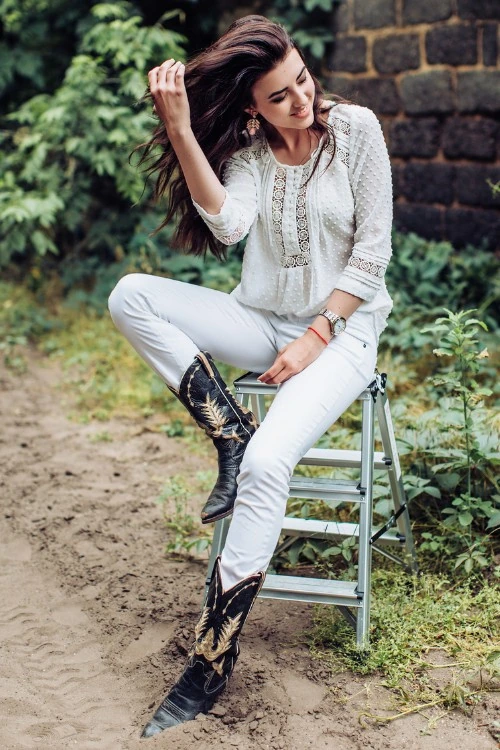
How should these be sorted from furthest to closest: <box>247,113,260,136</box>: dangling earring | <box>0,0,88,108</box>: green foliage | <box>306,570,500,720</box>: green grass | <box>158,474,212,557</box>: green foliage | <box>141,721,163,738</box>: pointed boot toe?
<box>0,0,88,108</box>: green foliage → <box>158,474,212,557</box>: green foliage → <box>247,113,260,136</box>: dangling earring → <box>306,570,500,720</box>: green grass → <box>141,721,163,738</box>: pointed boot toe

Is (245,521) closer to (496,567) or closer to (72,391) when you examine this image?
(496,567)

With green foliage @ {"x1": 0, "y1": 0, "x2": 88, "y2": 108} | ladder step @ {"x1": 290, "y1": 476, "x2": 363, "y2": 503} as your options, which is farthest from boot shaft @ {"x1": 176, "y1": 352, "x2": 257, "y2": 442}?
green foliage @ {"x1": 0, "y1": 0, "x2": 88, "y2": 108}

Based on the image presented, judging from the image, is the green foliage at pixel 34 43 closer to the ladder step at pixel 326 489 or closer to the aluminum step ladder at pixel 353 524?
the aluminum step ladder at pixel 353 524

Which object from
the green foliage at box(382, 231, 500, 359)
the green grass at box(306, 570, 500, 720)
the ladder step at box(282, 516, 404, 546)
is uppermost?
the green foliage at box(382, 231, 500, 359)

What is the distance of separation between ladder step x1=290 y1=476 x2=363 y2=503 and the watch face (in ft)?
1.49

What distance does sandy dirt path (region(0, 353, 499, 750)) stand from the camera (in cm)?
222

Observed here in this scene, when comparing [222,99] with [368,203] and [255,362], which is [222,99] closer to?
[368,203]

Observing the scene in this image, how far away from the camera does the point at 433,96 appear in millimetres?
5258

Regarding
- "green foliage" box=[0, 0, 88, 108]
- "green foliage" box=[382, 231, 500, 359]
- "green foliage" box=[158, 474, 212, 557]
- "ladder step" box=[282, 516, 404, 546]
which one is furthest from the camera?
"green foliage" box=[0, 0, 88, 108]

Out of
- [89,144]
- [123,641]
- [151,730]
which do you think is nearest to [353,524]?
[123,641]

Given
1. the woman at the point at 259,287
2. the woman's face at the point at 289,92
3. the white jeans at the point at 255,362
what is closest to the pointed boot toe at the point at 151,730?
the woman at the point at 259,287

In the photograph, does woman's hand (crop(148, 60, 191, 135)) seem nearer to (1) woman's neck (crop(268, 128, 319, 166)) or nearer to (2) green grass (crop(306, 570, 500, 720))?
(1) woman's neck (crop(268, 128, 319, 166))

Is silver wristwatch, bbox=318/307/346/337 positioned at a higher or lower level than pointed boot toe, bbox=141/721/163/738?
higher

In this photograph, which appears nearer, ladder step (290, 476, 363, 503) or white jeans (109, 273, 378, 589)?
white jeans (109, 273, 378, 589)
